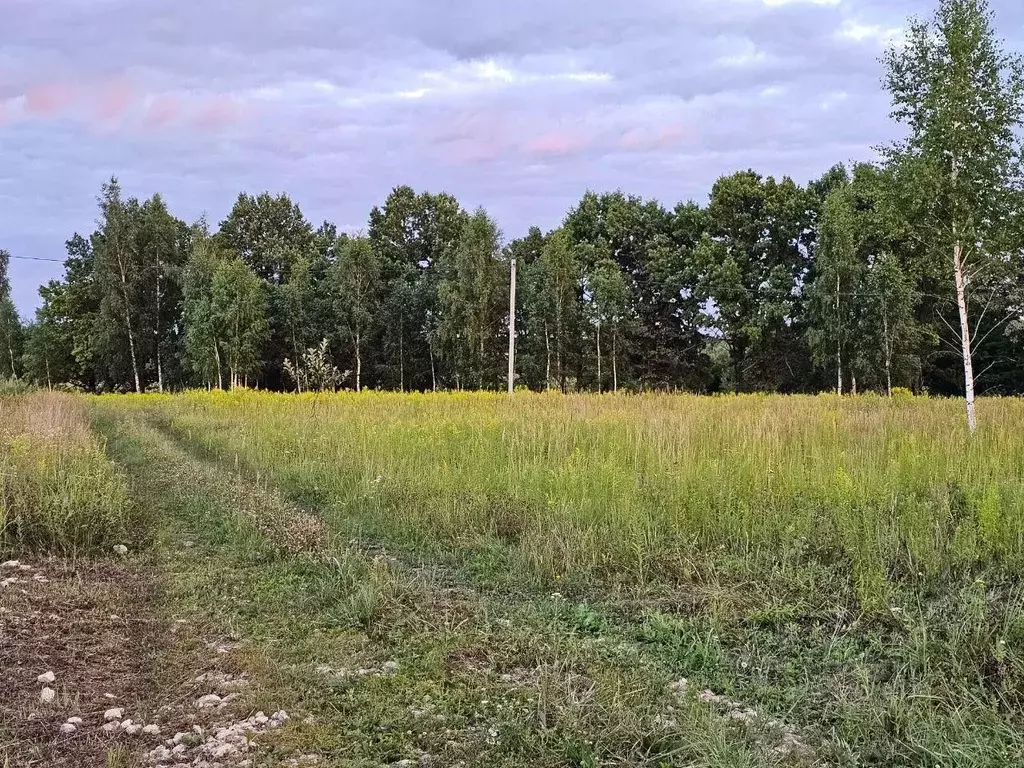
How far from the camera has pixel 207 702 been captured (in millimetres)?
3104

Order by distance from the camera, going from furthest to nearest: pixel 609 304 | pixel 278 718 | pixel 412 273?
pixel 412 273
pixel 609 304
pixel 278 718

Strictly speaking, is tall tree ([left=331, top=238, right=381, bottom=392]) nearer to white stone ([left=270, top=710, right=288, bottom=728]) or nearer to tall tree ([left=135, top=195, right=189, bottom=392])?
tall tree ([left=135, top=195, right=189, bottom=392])

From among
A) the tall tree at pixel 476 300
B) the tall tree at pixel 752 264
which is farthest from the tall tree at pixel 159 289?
the tall tree at pixel 752 264

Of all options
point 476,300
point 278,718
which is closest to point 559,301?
point 476,300

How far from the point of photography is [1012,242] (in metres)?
10.9

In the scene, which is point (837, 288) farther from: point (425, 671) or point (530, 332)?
point (425, 671)

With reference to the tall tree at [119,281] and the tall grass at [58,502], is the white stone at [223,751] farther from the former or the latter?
the tall tree at [119,281]

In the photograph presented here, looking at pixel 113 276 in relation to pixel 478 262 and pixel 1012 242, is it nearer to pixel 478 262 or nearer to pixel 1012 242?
pixel 478 262

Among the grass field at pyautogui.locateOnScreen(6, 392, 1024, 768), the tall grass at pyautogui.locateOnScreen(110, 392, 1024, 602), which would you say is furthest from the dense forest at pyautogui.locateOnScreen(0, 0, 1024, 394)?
the grass field at pyautogui.locateOnScreen(6, 392, 1024, 768)

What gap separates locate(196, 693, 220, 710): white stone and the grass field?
0.17 metres

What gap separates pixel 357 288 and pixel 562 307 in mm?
11547

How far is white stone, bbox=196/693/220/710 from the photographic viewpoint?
3.07 metres

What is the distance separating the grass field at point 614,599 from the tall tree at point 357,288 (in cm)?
3111

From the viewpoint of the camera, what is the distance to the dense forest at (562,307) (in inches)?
1292
